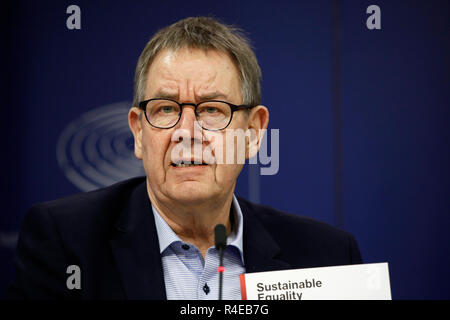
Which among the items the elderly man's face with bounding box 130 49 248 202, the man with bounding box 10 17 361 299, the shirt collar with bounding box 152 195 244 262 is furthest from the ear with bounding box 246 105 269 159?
the shirt collar with bounding box 152 195 244 262

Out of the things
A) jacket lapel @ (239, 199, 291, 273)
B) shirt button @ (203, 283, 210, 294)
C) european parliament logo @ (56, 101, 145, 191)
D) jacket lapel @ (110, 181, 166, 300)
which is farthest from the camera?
european parliament logo @ (56, 101, 145, 191)

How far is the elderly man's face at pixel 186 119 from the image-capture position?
1437 mm

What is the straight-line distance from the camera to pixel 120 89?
1.99 meters

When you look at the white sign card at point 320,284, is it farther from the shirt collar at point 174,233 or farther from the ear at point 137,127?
the ear at point 137,127

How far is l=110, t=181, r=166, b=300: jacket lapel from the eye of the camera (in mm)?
1382

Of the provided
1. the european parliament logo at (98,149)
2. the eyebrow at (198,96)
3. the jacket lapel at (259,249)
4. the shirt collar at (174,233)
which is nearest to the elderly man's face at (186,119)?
the eyebrow at (198,96)

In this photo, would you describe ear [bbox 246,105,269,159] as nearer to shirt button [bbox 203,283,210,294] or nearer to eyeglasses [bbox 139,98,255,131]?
eyeglasses [bbox 139,98,255,131]

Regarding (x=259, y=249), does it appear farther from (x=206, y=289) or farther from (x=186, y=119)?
(x=186, y=119)

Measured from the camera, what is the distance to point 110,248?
4.80ft

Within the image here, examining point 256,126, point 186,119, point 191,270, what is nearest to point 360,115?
point 256,126

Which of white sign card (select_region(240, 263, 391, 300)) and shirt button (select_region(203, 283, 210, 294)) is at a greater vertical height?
white sign card (select_region(240, 263, 391, 300))
